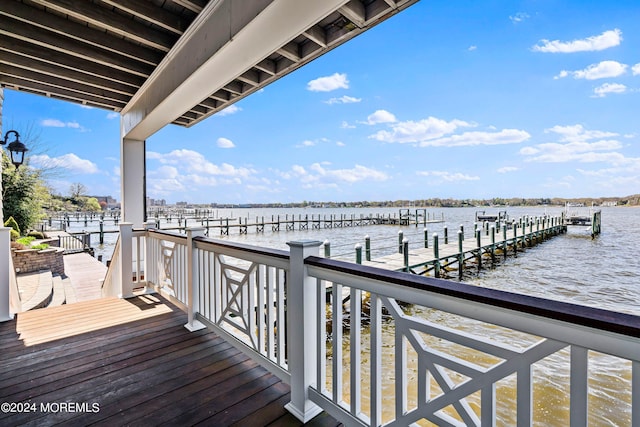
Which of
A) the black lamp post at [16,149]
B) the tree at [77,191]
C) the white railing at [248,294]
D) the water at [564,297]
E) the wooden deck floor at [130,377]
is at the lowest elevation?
the water at [564,297]

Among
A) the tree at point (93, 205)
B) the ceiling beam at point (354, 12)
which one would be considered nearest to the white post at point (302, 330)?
the ceiling beam at point (354, 12)

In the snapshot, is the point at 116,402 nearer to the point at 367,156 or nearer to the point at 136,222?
the point at 136,222

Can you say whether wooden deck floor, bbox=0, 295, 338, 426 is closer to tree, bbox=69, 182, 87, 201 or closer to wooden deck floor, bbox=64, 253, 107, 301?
wooden deck floor, bbox=64, 253, 107, 301

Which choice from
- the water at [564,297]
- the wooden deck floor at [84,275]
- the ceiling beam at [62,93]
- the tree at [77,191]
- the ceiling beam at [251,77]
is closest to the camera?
the ceiling beam at [251,77]

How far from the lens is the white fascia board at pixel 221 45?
6.06 feet

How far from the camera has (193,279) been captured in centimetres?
280

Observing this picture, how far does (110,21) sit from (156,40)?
1.27 feet

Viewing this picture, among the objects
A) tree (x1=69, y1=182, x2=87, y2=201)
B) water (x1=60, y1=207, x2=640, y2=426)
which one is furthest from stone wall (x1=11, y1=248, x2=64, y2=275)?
tree (x1=69, y1=182, x2=87, y2=201)

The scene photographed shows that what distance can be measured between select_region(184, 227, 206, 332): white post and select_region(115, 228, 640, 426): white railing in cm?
1

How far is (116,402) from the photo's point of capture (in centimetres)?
175

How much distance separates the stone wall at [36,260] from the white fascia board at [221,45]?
20.9 feet

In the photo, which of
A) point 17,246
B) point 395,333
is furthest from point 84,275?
point 395,333

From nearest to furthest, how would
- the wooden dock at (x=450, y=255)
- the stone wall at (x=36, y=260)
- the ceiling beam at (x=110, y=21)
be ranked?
the ceiling beam at (x=110, y=21) → the stone wall at (x=36, y=260) → the wooden dock at (x=450, y=255)

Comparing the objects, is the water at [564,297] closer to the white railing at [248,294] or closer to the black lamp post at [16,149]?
the white railing at [248,294]
